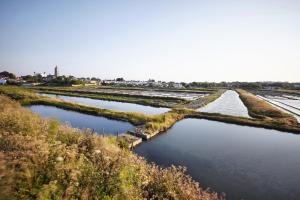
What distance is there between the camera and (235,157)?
1667 cm

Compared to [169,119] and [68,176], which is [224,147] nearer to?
[169,119]

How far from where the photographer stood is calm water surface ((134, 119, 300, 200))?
12.3 m

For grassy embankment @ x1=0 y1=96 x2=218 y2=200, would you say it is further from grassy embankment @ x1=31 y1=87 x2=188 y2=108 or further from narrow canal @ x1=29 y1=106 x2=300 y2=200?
grassy embankment @ x1=31 y1=87 x2=188 y2=108

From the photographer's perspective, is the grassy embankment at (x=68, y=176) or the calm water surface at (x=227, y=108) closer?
the grassy embankment at (x=68, y=176)

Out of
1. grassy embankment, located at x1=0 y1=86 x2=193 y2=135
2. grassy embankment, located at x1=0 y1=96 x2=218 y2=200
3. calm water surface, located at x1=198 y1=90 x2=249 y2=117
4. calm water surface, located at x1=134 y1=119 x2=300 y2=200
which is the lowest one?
calm water surface, located at x1=134 y1=119 x2=300 y2=200

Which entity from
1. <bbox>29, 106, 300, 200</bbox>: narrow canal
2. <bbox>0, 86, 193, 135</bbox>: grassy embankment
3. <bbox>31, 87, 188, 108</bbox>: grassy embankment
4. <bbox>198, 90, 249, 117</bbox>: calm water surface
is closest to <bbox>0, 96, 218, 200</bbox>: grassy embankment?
<bbox>29, 106, 300, 200</bbox>: narrow canal

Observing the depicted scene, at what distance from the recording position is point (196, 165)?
48.4 feet

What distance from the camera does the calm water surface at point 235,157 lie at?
12312mm

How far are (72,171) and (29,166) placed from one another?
0.98 meters

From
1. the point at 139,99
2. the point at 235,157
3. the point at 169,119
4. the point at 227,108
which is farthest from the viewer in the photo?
the point at 139,99

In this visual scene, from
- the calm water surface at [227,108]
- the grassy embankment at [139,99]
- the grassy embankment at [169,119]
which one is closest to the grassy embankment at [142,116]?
the grassy embankment at [169,119]

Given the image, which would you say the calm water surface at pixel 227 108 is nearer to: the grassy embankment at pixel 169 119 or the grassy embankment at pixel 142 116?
the grassy embankment at pixel 169 119

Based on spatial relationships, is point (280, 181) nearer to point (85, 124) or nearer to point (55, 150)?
point (55, 150)

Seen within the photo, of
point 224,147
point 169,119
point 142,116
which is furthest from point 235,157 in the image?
point 142,116
